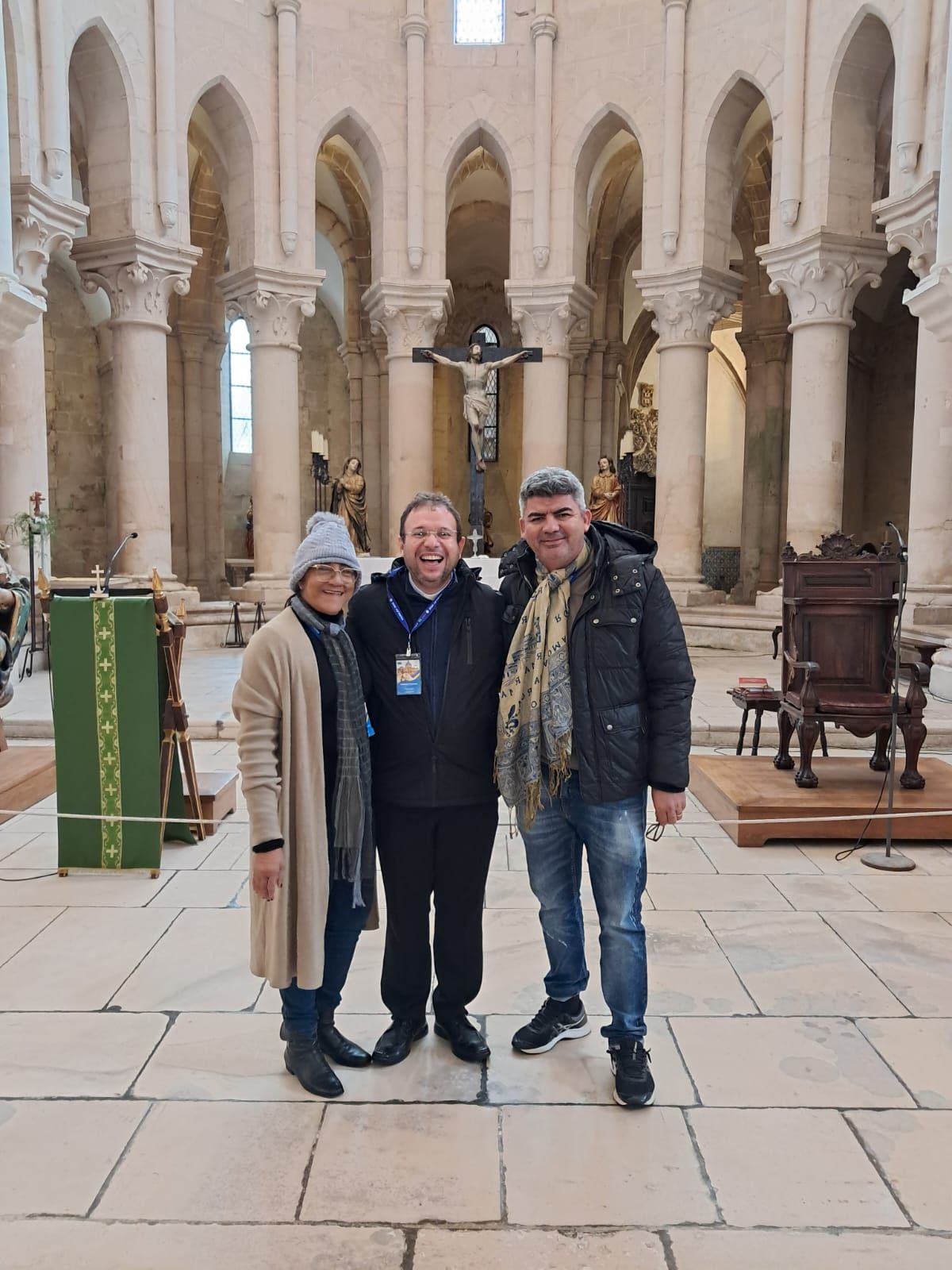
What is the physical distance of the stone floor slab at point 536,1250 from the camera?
195 centimetres

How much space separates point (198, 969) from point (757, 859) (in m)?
2.68

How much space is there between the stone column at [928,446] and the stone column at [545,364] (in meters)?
4.93

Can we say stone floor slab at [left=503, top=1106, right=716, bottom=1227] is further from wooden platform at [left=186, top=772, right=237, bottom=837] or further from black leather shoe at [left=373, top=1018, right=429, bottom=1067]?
wooden platform at [left=186, top=772, right=237, bottom=837]

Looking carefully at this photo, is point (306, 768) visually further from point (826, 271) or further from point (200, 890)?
point (826, 271)

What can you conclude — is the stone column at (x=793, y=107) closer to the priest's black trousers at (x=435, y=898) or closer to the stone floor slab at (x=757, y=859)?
the stone floor slab at (x=757, y=859)

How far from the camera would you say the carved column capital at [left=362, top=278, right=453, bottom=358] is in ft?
46.3

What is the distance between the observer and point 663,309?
44.1 feet

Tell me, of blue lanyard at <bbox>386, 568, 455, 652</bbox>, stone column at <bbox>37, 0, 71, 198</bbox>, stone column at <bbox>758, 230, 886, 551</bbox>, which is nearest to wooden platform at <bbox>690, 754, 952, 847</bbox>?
blue lanyard at <bbox>386, 568, 455, 652</bbox>

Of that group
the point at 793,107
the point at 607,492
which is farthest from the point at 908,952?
the point at 793,107

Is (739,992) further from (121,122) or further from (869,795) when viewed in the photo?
(121,122)

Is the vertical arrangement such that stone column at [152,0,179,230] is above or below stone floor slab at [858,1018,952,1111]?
above

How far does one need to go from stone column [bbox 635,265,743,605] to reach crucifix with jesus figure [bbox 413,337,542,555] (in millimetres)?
1929

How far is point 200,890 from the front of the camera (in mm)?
4184

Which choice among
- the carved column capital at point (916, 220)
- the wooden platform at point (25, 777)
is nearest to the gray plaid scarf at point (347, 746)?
the wooden platform at point (25, 777)
